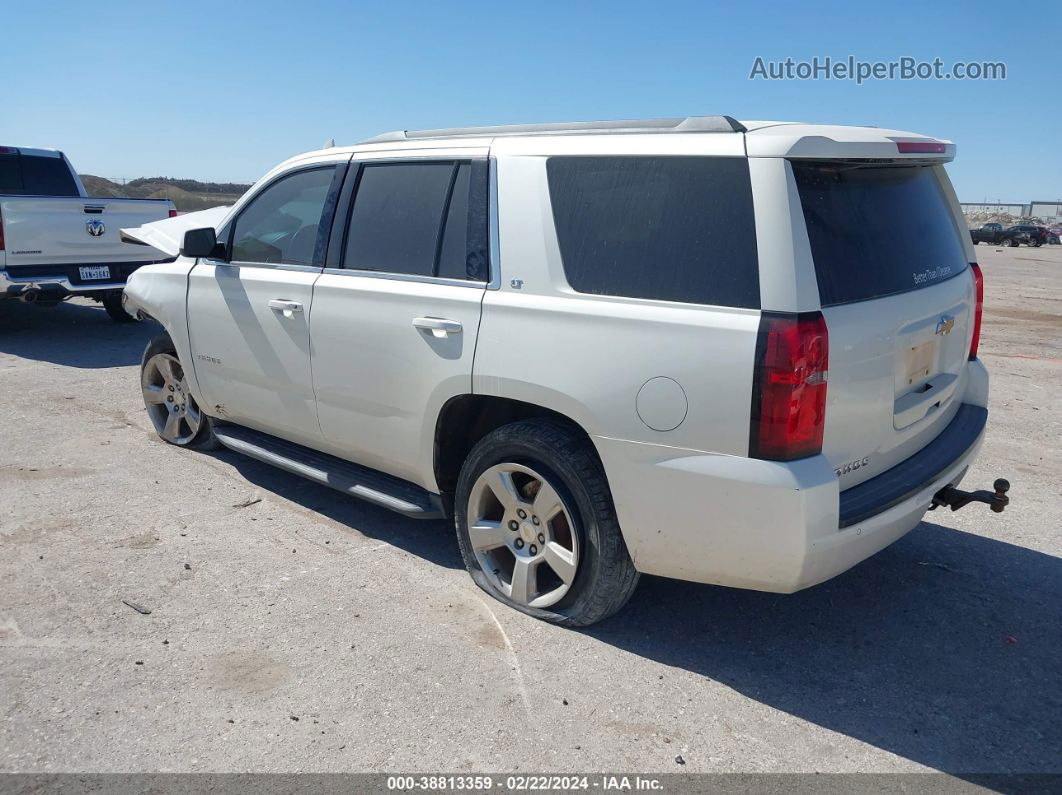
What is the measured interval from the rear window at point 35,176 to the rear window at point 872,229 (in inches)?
426

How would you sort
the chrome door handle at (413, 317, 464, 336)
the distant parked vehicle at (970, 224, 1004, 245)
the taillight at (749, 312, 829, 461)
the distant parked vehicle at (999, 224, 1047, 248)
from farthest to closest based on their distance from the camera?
the distant parked vehicle at (970, 224, 1004, 245) < the distant parked vehicle at (999, 224, 1047, 248) < the chrome door handle at (413, 317, 464, 336) < the taillight at (749, 312, 829, 461)

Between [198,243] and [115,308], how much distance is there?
7392mm

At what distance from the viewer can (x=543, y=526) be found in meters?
3.65

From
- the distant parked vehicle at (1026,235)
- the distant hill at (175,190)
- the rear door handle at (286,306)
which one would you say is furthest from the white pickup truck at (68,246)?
the distant parked vehicle at (1026,235)

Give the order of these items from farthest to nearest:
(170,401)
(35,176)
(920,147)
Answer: (35,176) < (170,401) < (920,147)

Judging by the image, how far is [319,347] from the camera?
4.42 meters

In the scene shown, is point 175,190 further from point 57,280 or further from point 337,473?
point 337,473

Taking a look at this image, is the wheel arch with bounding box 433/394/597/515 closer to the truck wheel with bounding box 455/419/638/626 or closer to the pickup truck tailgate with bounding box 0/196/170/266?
the truck wheel with bounding box 455/419/638/626

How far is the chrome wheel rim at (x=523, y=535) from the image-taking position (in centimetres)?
360

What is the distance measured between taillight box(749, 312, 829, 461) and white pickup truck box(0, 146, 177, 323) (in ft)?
29.1

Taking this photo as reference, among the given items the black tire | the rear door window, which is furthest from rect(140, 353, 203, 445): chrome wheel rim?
the black tire

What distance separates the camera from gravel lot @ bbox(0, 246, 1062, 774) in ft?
9.71

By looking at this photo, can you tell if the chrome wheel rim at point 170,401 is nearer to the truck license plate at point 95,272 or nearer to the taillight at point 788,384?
the taillight at point 788,384

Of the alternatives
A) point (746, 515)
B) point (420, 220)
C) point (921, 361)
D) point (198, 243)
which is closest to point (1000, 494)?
point (921, 361)
